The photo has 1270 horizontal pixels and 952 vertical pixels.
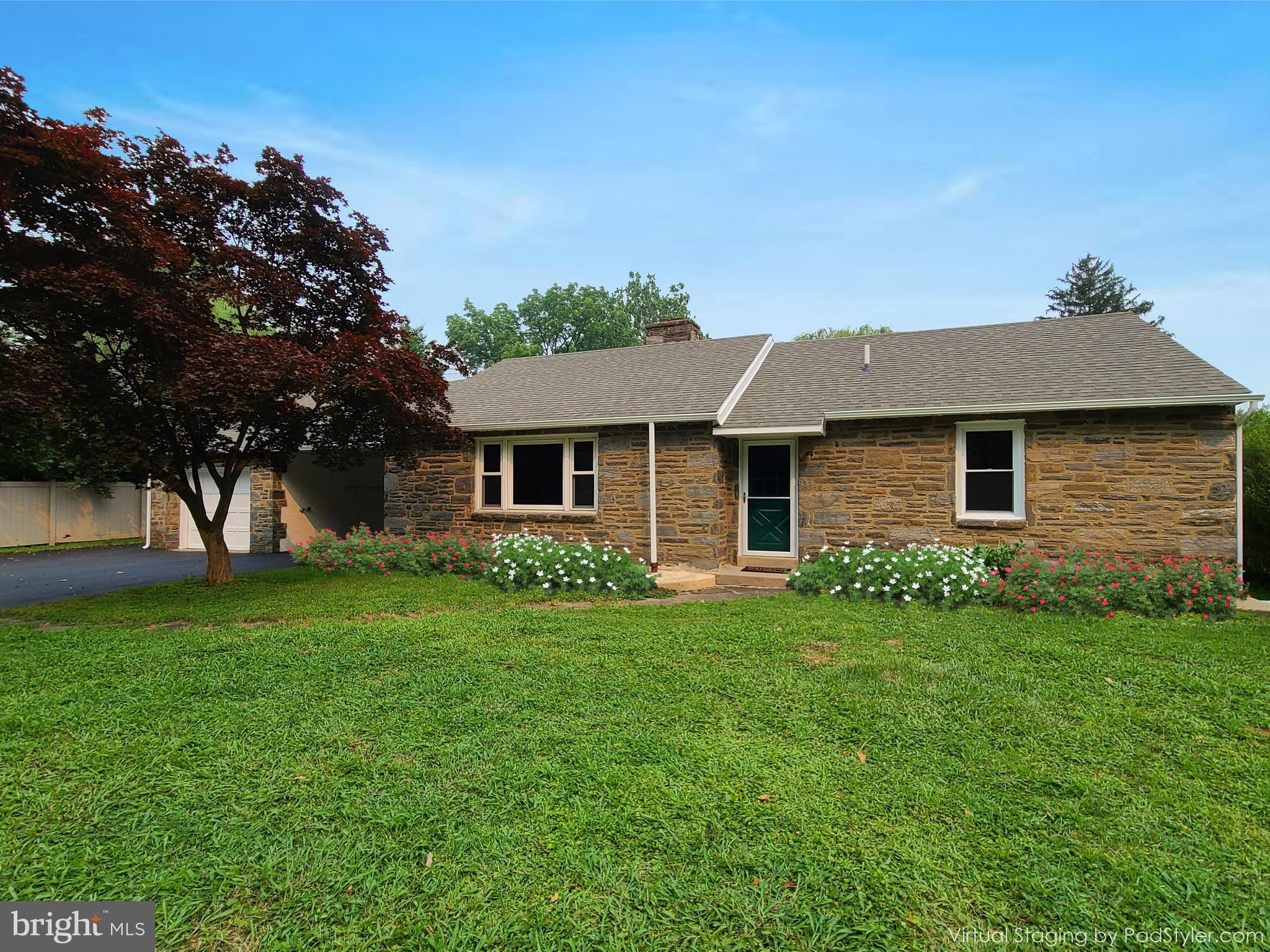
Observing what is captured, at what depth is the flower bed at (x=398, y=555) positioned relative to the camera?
1052 centimetres

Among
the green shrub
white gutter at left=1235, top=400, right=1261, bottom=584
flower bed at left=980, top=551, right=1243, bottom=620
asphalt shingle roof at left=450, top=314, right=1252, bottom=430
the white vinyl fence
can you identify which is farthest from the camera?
the white vinyl fence

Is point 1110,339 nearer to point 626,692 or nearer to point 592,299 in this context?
point 626,692

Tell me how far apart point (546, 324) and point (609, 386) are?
31934 mm

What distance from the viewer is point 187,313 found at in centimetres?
718

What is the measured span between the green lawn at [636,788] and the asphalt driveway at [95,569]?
4909 mm

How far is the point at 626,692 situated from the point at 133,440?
671 cm

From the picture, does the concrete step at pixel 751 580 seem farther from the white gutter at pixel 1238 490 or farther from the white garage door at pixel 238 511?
the white garage door at pixel 238 511

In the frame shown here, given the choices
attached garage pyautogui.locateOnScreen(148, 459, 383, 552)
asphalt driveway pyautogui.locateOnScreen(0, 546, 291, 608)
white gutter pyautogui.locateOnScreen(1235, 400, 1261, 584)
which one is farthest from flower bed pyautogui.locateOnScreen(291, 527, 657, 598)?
white gutter pyautogui.locateOnScreen(1235, 400, 1261, 584)

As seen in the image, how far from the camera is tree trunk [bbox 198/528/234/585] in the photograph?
9.33 meters

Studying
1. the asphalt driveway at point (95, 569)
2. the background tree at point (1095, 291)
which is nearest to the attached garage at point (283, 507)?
the asphalt driveway at point (95, 569)

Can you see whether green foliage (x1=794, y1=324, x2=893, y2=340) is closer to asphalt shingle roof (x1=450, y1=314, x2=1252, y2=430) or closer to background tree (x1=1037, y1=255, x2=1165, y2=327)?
background tree (x1=1037, y1=255, x2=1165, y2=327)

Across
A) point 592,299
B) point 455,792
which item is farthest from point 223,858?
point 592,299

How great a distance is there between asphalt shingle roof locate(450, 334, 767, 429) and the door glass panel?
1296mm

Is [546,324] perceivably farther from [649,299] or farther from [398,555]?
[398,555]
